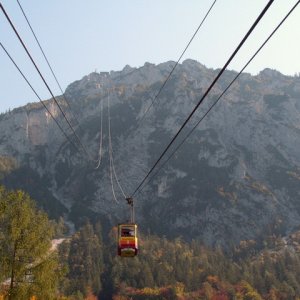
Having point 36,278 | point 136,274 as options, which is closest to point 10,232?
point 36,278

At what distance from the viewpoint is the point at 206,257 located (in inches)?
6501

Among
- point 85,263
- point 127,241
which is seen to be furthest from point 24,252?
point 85,263

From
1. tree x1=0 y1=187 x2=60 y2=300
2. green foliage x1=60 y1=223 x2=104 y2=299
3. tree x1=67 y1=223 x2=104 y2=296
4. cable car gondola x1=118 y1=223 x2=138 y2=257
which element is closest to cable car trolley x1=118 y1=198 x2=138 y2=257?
cable car gondola x1=118 y1=223 x2=138 y2=257

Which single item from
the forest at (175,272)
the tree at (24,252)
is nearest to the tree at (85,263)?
the forest at (175,272)

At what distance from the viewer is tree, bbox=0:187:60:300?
27.0 m

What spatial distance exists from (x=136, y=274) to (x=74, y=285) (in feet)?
61.2

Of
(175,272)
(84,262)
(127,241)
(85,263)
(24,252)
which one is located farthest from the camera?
(84,262)

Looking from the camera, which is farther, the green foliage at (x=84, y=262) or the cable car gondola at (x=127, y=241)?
the green foliage at (x=84, y=262)

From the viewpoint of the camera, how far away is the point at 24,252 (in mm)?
28188

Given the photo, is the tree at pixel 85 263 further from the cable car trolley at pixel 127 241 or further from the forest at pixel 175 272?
the cable car trolley at pixel 127 241

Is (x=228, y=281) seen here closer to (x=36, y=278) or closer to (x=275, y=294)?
(x=275, y=294)

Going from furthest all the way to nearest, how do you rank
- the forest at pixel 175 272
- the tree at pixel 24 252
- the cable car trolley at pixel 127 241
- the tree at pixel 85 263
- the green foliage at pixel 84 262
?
the tree at pixel 85 263, the green foliage at pixel 84 262, the forest at pixel 175 272, the tree at pixel 24 252, the cable car trolley at pixel 127 241

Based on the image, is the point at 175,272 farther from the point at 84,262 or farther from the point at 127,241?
the point at 127,241

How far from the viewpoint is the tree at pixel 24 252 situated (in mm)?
26953
